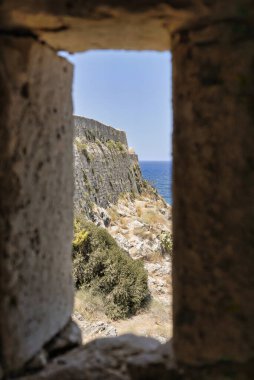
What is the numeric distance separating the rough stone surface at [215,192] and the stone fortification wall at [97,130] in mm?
17888

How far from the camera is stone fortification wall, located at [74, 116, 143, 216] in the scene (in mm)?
17578

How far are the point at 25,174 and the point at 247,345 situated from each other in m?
0.87

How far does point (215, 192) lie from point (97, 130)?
66.7ft

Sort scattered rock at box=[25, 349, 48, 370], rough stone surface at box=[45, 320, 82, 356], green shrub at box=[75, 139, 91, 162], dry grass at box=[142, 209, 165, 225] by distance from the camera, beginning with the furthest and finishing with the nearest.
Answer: dry grass at box=[142, 209, 165, 225], green shrub at box=[75, 139, 91, 162], rough stone surface at box=[45, 320, 82, 356], scattered rock at box=[25, 349, 48, 370]

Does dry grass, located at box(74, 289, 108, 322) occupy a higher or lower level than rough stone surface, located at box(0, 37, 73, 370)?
lower

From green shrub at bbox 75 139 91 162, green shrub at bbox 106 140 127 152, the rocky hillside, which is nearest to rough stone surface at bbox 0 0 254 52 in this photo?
the rocky hillside

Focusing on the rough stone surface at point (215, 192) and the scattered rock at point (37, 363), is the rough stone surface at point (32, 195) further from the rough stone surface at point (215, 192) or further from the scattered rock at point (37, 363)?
the rough stone surface at point (215, 192)

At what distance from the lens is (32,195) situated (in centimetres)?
141

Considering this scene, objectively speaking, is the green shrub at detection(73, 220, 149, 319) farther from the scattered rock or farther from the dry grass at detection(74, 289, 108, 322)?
the scattered rock

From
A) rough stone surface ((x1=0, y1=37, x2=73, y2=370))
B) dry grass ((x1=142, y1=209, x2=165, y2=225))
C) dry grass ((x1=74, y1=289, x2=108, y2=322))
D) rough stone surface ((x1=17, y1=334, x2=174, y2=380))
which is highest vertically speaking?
rough stone surface ((x1=0, y1=37, x2=73, y2=370))

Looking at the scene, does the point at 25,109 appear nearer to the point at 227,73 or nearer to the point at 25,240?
the point at 25,240

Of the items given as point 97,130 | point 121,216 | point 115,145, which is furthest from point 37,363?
point 115,145

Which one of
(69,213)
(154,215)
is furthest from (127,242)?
(69,213)

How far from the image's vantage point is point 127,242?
17.2m
